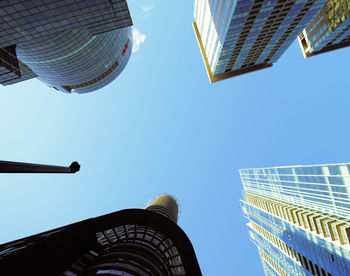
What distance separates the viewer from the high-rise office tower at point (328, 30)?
57.4m

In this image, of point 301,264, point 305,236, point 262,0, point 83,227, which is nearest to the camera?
point 83,227

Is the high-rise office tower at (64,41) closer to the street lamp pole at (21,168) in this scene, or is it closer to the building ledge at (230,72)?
the street lamp pole at (21,168)

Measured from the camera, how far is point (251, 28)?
54.4 metres

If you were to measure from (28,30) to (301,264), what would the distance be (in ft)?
301

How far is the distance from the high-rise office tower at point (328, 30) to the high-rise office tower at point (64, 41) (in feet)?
212

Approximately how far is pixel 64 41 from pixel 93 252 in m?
50.3

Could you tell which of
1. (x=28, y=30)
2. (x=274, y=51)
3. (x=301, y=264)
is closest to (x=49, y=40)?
(x=28, y=30)

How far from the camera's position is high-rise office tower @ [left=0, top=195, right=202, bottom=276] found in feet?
45.9

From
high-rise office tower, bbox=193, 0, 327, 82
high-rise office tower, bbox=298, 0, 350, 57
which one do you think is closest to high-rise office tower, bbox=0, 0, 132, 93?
high-rise office tower, bbox=193, 0, 327, 82

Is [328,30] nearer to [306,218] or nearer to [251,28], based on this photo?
[251,28]

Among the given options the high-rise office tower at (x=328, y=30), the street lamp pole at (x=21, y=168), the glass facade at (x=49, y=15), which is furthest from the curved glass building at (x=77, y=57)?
the high-rise office tower at (x=328, y=30)

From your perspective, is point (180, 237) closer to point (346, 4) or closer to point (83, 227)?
point (83, 227)

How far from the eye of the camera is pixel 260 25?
5422cm

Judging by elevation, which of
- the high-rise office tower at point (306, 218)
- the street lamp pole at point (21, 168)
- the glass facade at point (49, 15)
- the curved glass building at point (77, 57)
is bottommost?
the high-rise office tower at point (306, 218)
